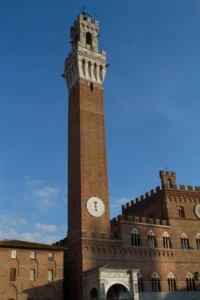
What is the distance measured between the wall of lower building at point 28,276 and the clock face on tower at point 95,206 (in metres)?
5.60

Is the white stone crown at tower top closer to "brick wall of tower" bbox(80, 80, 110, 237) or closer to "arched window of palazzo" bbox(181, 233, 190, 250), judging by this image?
"brick wall of tower" bbox(80, 80, 110, 237)

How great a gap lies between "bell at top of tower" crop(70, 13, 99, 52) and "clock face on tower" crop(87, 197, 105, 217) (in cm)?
2045

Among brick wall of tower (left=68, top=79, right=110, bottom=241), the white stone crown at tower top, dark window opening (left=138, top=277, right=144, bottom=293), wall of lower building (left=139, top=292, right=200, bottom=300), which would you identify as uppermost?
the white stone crown at tower top

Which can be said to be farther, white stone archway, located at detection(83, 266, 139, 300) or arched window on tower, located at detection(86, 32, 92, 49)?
arched window on tower, located at detection(86, 32, 92, 49)

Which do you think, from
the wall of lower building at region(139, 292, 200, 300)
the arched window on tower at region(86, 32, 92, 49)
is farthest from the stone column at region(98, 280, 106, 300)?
the arched window on tower at region(86, 32, 92, 49)

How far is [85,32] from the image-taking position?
155 feet

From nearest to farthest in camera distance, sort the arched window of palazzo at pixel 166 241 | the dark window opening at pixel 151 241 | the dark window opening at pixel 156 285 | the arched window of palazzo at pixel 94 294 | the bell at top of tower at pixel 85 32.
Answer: the arched window of palazzo at pixel 94 294, the dark window opening at pixel 156 285, the dark window opening at pixel 151 241, the arched window of palazzo at pixel 166 241, the bell at top of tower at pixel 85 32

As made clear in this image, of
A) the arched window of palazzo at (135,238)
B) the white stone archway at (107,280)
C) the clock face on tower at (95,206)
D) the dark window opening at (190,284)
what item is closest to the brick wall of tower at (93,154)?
the clock face on tower at (95,206)

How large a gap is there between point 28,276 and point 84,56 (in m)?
26.8

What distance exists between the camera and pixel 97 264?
1340 inches

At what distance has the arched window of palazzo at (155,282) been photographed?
1435 inches

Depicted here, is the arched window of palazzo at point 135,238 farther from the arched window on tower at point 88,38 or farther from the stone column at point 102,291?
the arched window on tower at point 88,38

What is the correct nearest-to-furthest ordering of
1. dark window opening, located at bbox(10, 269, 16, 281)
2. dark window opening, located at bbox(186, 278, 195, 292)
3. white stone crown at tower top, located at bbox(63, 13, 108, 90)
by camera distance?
dark window opening, located at bbox(10, 269, 16, 281), dark window opening, located at bbox(186, 278, 195, 292), white stone crown at tower top, located at bbox(63, 13, 108, 90)

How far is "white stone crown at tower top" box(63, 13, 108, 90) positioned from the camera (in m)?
44.1
